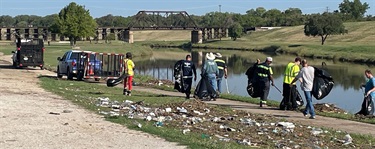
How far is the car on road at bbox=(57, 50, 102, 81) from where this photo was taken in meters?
32.4

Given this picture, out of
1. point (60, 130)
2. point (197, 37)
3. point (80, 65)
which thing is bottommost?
point (60, 130)

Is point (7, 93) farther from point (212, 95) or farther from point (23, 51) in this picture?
point (23, 51)

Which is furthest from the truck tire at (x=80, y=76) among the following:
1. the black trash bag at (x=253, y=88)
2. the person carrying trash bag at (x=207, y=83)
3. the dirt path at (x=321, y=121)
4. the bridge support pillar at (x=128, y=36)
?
the bridge support pillar at (x=128, y=36)

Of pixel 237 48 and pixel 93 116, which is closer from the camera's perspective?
pixel 93 116

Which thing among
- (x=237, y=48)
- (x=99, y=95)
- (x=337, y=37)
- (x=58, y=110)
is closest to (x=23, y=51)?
(x=99, y=95)

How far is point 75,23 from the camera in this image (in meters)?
91.6

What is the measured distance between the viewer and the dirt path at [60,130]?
11836 mm

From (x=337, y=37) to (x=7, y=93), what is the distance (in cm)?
12034

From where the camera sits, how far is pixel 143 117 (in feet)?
52.8

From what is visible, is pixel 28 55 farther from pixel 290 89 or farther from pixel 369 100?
pixel 369 100

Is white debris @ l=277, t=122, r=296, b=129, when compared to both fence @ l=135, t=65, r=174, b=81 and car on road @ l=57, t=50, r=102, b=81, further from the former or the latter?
fence @ l=135, t=65, r=174, b=81

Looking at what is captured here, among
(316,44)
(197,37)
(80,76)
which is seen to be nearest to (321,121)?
(80,76)

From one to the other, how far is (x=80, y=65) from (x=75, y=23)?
197 feet

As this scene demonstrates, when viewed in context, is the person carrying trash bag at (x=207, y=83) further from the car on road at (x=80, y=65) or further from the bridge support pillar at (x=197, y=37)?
the bridge support pillar at (x=197, y=37)
